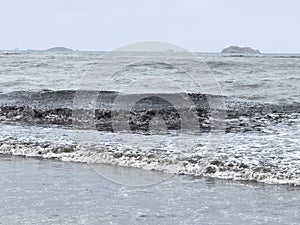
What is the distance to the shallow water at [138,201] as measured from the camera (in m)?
5.80

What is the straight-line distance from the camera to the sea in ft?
20.0

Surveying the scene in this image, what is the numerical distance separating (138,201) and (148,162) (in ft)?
8.57

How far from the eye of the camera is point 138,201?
651cm

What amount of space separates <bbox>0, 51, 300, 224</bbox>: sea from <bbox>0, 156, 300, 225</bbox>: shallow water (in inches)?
0.5

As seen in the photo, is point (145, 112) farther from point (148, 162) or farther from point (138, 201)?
point (138, 201)

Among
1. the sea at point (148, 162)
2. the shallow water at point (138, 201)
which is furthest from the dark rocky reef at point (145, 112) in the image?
Result: the shallow water at point (138, 201)

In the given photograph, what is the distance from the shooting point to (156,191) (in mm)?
7047

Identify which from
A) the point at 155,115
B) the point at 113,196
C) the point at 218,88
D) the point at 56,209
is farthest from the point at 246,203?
the point at 218,88

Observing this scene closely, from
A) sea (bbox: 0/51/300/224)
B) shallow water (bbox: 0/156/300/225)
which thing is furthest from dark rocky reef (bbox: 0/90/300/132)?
shallow water (bbox: 0/156/300/225)

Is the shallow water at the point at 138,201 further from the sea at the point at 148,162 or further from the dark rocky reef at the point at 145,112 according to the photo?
the dark rocky reef at the point at 145,112

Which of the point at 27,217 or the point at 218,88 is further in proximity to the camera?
the point at 218,88

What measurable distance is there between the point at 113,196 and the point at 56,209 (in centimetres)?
89

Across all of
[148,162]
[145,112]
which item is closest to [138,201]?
[148,162]

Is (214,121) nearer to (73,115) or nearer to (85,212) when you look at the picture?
(73,115)
